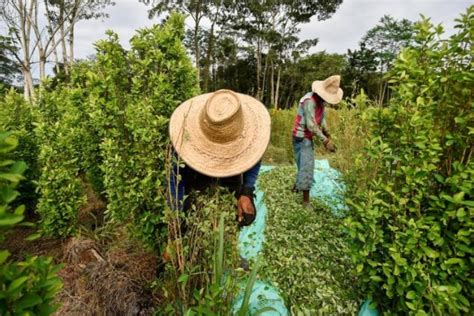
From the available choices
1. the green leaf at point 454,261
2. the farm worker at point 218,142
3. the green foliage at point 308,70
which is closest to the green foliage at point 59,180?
the farm worker at point 218,142

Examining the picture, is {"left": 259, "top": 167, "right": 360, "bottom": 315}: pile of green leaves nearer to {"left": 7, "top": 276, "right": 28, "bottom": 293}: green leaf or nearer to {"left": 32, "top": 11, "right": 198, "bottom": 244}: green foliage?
{"left": 32, "top": 11, "right": 198, "bottom": 244}: green foliage

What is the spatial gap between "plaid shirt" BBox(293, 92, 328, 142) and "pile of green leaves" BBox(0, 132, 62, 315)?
12.3 feet

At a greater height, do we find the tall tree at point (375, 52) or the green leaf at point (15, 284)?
the tall tree at point (375, 52)

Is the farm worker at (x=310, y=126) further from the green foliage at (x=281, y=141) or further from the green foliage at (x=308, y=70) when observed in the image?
the green foliage at (x=308, y=70)

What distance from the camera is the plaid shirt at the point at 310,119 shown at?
13.8 ft

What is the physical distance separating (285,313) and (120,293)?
3.95 ft

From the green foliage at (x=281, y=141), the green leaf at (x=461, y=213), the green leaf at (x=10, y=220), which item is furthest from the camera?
the green foliage at (x=281, y=141)

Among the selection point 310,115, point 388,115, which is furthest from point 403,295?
point 310,115

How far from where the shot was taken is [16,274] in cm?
74

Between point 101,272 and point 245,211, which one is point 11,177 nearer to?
point 245,211

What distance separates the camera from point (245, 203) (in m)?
2.17

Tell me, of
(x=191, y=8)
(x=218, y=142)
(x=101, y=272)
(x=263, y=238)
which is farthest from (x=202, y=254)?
(x=191, y=8)

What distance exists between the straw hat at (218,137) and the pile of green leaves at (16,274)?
3.71ft

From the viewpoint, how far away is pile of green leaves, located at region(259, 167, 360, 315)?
2.23 metres
